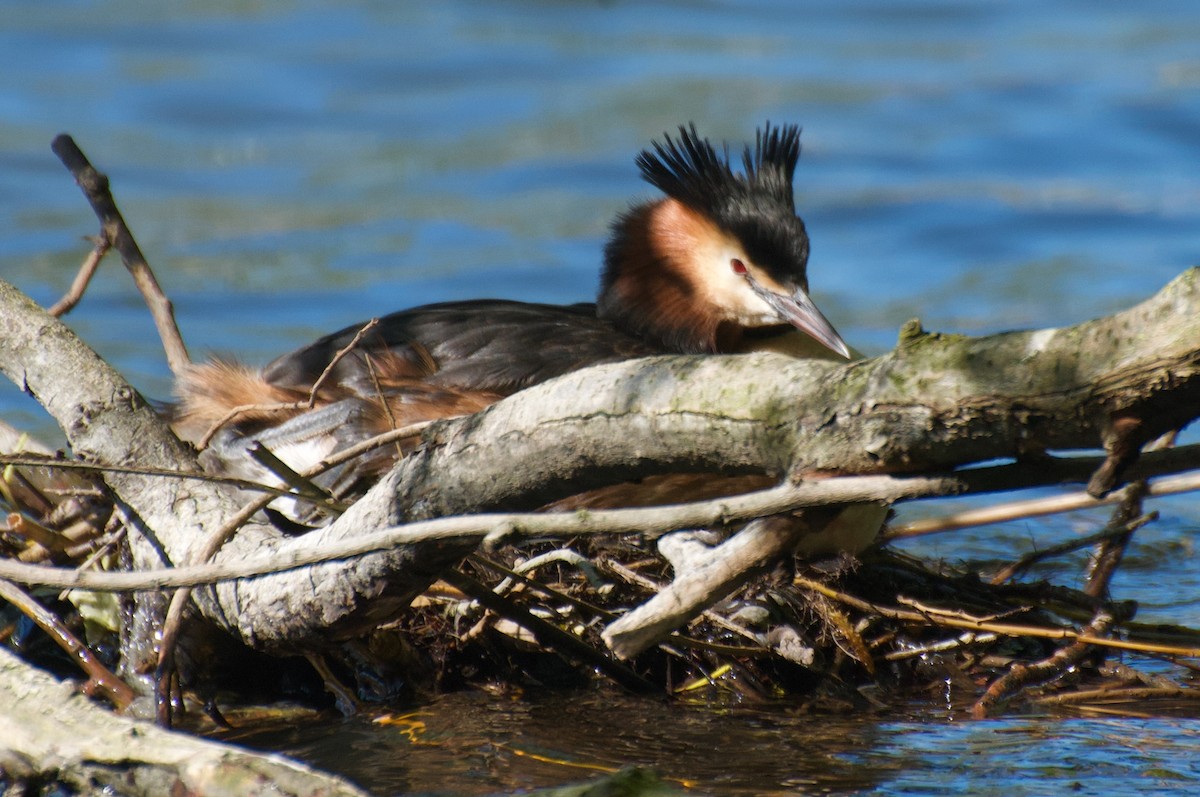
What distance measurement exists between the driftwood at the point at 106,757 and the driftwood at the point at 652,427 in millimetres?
426

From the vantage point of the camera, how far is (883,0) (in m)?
15.6

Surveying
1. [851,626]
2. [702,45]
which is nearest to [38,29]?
[702,45]

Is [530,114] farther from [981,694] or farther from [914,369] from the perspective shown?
[914,369]

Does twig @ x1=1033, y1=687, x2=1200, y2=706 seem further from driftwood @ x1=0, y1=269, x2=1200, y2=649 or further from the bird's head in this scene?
driftwood @ x1=0, y1=269, x2=1200, y2=649

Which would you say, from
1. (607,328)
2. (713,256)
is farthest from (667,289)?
(607,328)

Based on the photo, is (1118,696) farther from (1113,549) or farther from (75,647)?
(75,647)

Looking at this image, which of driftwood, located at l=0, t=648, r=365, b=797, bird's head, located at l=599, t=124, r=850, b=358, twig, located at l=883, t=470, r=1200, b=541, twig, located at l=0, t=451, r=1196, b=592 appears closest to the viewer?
twig, located at l=0, t=451, r=1196, b=592

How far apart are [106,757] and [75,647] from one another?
1.33 m

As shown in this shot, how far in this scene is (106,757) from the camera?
2.87 metres

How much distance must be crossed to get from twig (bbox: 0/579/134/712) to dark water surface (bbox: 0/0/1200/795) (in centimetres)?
319

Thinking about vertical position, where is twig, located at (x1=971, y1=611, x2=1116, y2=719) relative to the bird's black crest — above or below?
below

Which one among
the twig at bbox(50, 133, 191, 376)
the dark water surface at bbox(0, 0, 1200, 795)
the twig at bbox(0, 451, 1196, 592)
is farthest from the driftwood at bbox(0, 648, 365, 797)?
the dark water surface at bbox(0, 0, 1200, 795)

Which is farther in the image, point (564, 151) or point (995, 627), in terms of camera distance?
point (564, 151)

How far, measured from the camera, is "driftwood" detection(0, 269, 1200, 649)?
7.47 ft
